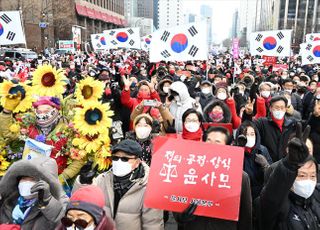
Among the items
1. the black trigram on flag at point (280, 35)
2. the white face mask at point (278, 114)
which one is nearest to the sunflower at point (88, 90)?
the white face mask at point (278, 114)

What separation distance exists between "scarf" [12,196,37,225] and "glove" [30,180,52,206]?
21cm

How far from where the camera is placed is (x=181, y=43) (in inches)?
321

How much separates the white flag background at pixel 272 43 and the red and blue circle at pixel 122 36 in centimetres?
490

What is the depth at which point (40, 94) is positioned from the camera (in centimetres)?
463

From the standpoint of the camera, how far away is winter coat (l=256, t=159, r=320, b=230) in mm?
2578

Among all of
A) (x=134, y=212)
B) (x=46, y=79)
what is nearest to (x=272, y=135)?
(x=134, y=212)

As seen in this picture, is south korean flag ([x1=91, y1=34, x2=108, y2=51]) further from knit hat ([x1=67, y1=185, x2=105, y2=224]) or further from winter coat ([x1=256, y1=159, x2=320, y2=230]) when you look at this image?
winter coat ([x1=256, y1=159, x2=320, y2=230])

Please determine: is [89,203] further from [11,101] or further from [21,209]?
[11,101]

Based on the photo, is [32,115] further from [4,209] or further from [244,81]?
[244,81]

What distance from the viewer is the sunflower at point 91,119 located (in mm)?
3963

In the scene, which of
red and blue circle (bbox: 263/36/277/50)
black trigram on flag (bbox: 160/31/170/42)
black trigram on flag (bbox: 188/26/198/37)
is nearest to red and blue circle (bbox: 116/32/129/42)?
red and blue circle (bbox: 263/36/277/50)

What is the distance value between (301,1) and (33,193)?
101144 mm

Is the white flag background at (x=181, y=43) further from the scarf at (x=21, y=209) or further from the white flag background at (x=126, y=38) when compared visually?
the white flag background at (x=126, y=38)

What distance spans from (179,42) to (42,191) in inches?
Result: 236
